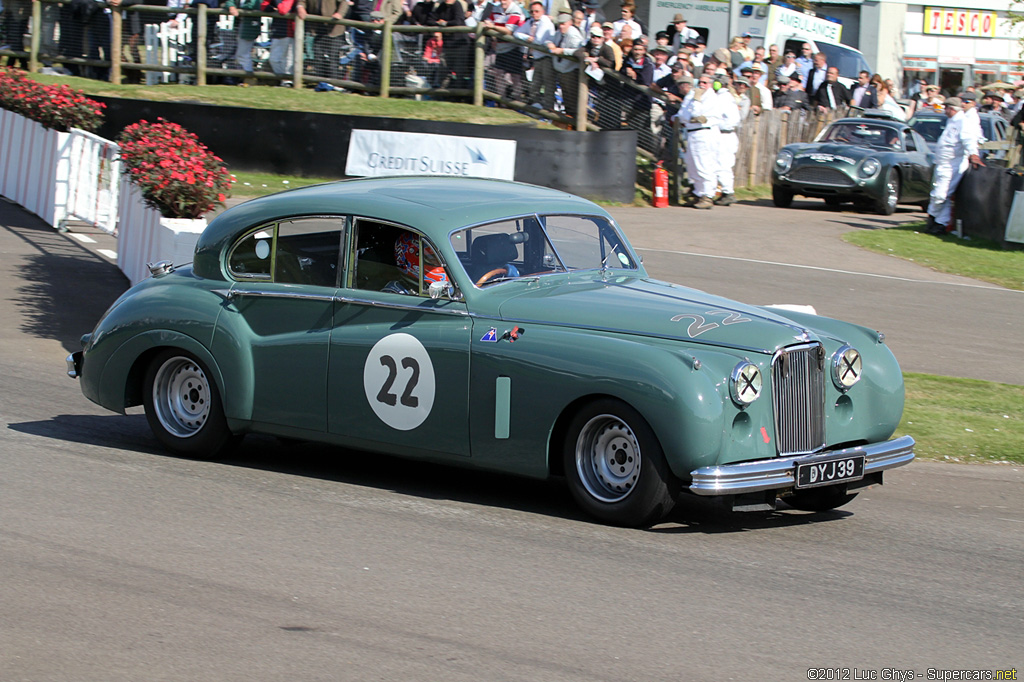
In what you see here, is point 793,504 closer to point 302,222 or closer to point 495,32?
point 302,222

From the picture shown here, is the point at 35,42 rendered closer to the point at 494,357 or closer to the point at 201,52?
the point at 201,52

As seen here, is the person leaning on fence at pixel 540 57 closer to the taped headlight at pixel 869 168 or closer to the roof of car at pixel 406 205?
the taped headlight at pixel 869 168

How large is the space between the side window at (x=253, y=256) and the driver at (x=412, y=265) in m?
0.94

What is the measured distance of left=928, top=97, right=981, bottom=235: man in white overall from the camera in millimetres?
19297

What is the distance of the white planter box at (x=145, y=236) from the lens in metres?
11.1

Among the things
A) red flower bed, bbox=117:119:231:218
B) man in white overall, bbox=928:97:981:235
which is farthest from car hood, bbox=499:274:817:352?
man in white overall, bbox=928:97:981:235

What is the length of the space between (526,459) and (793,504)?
5.28 feet

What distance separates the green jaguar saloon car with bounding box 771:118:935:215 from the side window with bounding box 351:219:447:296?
52.8 feet

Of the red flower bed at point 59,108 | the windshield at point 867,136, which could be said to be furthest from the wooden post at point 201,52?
the windshield at point 867,136

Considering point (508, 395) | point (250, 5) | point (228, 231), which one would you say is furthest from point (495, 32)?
point (508, 395)

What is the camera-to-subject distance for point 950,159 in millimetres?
19453

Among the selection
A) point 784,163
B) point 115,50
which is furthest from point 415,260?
point 115,50

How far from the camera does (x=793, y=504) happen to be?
6.82 metres

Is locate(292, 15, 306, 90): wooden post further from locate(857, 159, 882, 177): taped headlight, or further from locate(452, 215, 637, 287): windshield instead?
locate(452, 215, 637, 287): windshield
